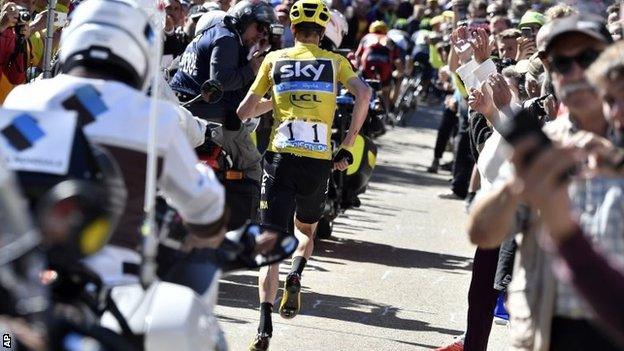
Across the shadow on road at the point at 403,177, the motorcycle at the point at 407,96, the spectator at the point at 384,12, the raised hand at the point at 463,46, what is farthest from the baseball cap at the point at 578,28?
the spectator at the point at 384,12

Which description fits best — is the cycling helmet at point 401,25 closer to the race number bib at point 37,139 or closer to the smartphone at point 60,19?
the smartphone at point 60,19

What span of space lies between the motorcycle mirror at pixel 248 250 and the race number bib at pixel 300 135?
393 centimetres

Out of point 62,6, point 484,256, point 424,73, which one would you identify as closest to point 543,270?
point 484,256

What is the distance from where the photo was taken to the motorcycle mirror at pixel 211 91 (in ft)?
33.2

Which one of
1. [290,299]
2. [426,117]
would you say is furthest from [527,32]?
[426,117]

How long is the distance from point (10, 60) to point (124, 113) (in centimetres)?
723

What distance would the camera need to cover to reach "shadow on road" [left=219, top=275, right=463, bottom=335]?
→ 32.9ft

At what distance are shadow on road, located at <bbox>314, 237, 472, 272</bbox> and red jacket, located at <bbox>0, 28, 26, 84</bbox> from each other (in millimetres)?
2738

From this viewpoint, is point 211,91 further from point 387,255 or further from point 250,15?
point 387,255

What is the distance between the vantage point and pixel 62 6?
13.8m

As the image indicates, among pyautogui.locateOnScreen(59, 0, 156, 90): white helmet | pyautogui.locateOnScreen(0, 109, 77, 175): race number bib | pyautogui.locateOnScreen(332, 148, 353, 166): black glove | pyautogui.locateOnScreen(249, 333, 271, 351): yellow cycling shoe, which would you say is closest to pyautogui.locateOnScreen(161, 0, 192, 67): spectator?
pyautogui.locateOnScreen(332, 148, 353, 166): black glove

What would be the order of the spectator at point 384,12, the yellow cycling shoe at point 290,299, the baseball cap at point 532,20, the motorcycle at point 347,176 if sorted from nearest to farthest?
the yellow cycling shoe at point 290,299
the motorcycle at point 347,176
the baseball cap at point 532,20
the spectator at point 384,12

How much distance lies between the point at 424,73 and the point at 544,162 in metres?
23.1

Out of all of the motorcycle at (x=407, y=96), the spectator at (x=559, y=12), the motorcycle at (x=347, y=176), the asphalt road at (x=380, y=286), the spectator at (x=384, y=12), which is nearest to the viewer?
the spectator at (x=559, y=12)
